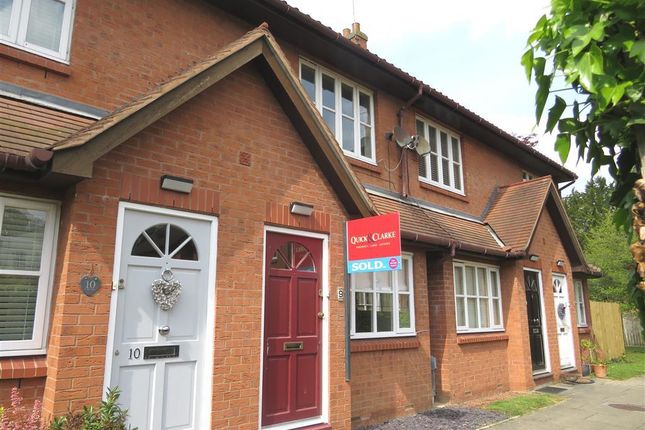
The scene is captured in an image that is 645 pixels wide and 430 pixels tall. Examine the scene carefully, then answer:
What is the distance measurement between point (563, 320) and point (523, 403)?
5.28m

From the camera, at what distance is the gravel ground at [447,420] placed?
25.3 ft

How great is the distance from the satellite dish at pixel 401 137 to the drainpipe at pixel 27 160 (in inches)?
284

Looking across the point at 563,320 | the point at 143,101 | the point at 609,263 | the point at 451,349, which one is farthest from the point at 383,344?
the point at 609,263

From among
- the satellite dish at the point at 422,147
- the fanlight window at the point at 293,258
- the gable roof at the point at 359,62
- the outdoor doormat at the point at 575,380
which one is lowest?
the outdoor doormat at the point at 575,380

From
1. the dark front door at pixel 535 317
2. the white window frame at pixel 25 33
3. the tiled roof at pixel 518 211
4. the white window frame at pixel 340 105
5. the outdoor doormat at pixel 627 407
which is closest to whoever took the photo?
the white window frame at pixel 25 33

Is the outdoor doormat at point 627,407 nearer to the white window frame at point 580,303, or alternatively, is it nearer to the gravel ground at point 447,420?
the gravel ground at point 447,420

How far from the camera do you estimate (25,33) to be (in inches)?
213

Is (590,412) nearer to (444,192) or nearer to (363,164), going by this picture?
(444,192)

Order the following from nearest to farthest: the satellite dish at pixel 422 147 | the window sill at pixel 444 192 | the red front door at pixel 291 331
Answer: the red front door at pixel 291 331
the satellite dish at pixel 422 147
the window sill at pixel 444 192

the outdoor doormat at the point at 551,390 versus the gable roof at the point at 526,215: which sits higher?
the gable roof at the point at 526,215

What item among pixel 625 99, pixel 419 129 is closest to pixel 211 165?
pixel 625 99

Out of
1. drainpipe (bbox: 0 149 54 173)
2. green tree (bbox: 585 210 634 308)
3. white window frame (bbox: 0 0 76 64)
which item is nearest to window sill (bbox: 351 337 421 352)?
drainpipe (bbox: 0 149 54 173)

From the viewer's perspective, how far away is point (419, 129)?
11344 mm

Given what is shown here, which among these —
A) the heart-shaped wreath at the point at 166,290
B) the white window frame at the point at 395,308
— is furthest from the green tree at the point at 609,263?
the heart-shaped wreath at the point at 166,290
